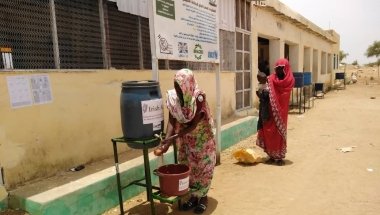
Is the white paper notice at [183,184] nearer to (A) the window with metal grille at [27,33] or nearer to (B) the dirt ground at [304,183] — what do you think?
(B) the dirt ground at [304,183]

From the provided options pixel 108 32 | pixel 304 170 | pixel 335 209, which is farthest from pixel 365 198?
pixel 108 32

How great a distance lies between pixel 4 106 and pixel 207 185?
82.0 inches

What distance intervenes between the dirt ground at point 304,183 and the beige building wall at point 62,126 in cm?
81

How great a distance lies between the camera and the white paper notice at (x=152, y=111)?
289cm

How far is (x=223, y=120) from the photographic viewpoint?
7.11 m

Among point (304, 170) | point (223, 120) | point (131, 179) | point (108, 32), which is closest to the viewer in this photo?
point (131, 179)

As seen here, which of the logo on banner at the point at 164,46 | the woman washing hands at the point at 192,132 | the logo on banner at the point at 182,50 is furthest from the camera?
the logo on banner at the point at 182,50

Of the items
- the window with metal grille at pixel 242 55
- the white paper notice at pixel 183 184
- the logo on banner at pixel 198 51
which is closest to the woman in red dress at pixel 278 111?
the logo on banner at pixel 198 51

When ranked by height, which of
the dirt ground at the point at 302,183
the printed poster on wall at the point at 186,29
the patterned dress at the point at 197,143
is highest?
the printed poster on wall at the point at 186,29

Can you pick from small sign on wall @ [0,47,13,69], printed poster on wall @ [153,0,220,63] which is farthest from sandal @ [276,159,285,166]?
small sign on wall @ [0,47,13,69]

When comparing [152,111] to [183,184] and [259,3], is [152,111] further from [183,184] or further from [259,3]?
[259,3]

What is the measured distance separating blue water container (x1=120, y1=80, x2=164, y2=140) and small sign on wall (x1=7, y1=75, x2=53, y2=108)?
3.07ft

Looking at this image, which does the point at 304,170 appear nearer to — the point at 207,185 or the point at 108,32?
the point at 207,185

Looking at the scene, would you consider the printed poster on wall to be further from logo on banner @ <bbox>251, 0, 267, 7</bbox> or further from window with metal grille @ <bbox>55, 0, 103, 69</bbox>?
logo on banner @ <bbox>251, 0, 267, 7</bbox>
